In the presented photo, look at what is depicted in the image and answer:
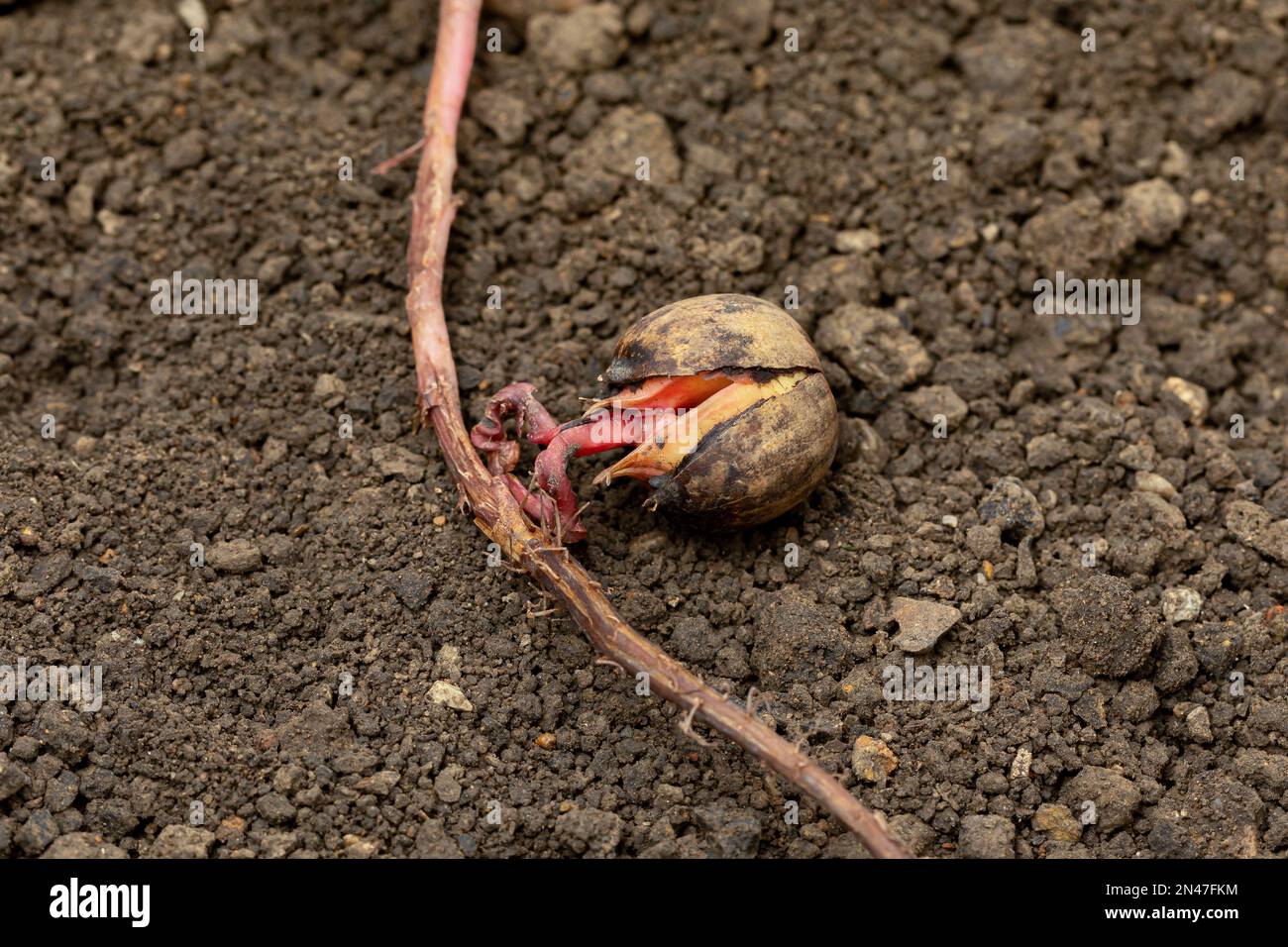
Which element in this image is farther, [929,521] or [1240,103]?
[1240,103]

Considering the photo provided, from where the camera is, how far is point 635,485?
415cm

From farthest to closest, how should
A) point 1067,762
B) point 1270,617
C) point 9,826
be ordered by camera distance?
point 1270,617 → point 1067,762 → point 9,826

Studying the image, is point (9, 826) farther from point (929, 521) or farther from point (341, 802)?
point (929, 521)

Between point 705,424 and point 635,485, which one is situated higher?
point 705,424

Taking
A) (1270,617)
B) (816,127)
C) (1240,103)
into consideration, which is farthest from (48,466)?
(1240,103)

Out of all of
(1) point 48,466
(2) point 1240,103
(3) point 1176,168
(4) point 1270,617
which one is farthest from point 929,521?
(1) point 48,466

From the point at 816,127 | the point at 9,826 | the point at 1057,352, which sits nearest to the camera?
the point at 9,826

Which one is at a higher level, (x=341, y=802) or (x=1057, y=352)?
(x=1057, y=352)

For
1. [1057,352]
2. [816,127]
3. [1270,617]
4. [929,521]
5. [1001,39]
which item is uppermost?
[1001,39]

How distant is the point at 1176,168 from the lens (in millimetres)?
4867

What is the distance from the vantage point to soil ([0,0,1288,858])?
3.60 meters

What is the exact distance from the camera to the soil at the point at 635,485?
360cm

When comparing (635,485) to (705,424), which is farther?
(635,485)

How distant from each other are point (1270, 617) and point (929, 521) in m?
0.98
